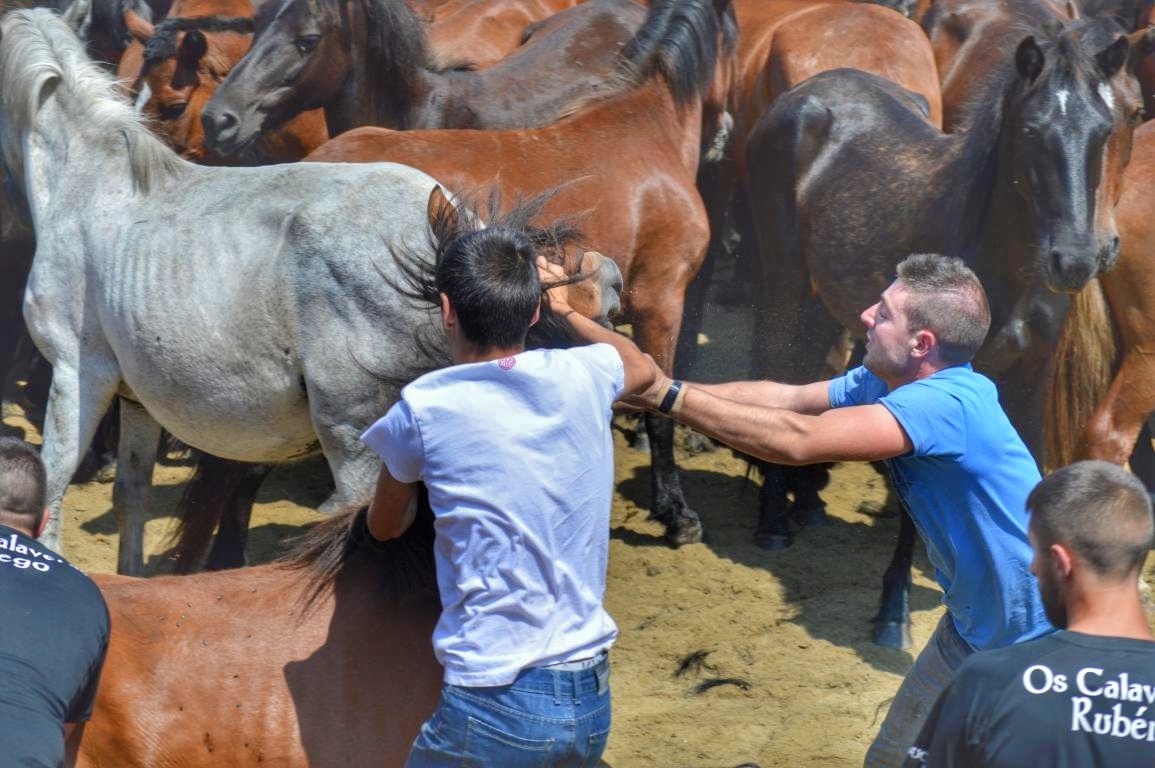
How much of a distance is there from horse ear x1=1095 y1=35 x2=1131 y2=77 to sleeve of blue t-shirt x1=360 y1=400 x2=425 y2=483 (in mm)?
3915

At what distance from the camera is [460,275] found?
248 cm

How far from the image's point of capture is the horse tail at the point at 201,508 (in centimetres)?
455

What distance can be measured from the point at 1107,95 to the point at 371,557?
3675 millimetres

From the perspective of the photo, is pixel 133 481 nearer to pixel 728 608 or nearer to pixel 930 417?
pixel 728 608

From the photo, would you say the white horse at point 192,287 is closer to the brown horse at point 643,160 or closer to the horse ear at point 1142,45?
the brown horse at point 643,160

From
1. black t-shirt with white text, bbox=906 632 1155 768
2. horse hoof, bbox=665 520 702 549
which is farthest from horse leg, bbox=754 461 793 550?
black t-shirt with white text, bbox=906 632 1155 768

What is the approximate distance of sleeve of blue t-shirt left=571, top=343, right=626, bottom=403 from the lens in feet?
8.46

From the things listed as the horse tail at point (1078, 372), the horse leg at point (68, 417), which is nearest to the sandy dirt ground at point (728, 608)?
the horse leg at point (68, 417)

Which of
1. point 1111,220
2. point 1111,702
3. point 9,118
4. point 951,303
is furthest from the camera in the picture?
point 1111,220

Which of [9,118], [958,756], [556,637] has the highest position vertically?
[958,756]

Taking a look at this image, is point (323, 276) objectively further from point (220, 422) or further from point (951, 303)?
point (951, 303)

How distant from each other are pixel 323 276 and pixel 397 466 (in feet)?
5.74

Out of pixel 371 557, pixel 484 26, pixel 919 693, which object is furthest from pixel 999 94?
pixel 484 26

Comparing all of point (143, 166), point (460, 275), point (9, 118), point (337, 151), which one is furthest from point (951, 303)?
point (9, 118)
